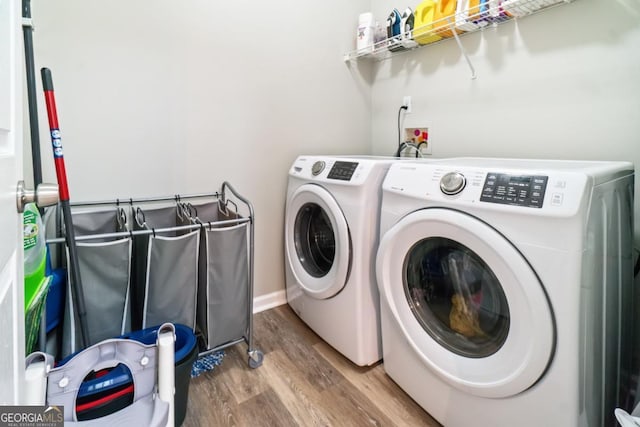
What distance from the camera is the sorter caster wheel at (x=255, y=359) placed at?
1.47 metres

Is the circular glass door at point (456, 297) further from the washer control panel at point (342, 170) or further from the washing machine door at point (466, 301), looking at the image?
the washer control panel at point (342, 170)

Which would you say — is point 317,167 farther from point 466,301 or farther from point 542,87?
point 542,87

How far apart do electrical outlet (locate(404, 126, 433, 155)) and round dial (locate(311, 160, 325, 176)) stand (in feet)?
2.45

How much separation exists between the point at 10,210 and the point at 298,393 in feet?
3.96

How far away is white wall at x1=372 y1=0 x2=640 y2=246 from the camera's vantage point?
3.96ft

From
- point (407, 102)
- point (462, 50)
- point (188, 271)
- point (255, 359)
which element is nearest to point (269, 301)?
point (255, 359)

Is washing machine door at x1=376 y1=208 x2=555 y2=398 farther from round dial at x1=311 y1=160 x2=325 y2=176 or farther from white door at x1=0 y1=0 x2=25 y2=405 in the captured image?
white door at x1=0 y1=0 x2=25 y2=405

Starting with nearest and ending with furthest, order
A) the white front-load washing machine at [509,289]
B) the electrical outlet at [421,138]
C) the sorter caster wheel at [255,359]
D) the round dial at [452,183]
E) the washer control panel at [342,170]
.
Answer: the white front-load washing machine at [509,289]
the round dial at [452,183]
the washer control panel at [342,170]
the sorter caster wheel at [255,359]
the electrical outlet at [421,138]

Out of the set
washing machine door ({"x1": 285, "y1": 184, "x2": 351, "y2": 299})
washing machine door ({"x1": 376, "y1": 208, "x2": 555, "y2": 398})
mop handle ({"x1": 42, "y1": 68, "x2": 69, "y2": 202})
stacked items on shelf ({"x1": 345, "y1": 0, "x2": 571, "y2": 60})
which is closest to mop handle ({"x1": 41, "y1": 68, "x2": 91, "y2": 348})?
mop handle ({"x1": 42, "y1": 68, "x2": 69, "y2": 202})

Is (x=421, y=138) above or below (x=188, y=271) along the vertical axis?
above

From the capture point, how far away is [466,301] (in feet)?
3.55

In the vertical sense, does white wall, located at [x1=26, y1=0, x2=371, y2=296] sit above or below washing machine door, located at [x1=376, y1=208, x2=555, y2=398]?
above

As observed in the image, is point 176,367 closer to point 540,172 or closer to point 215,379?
point 215,379

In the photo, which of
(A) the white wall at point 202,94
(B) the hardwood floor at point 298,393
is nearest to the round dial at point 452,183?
(B) the hardwood floor at point 298,393
